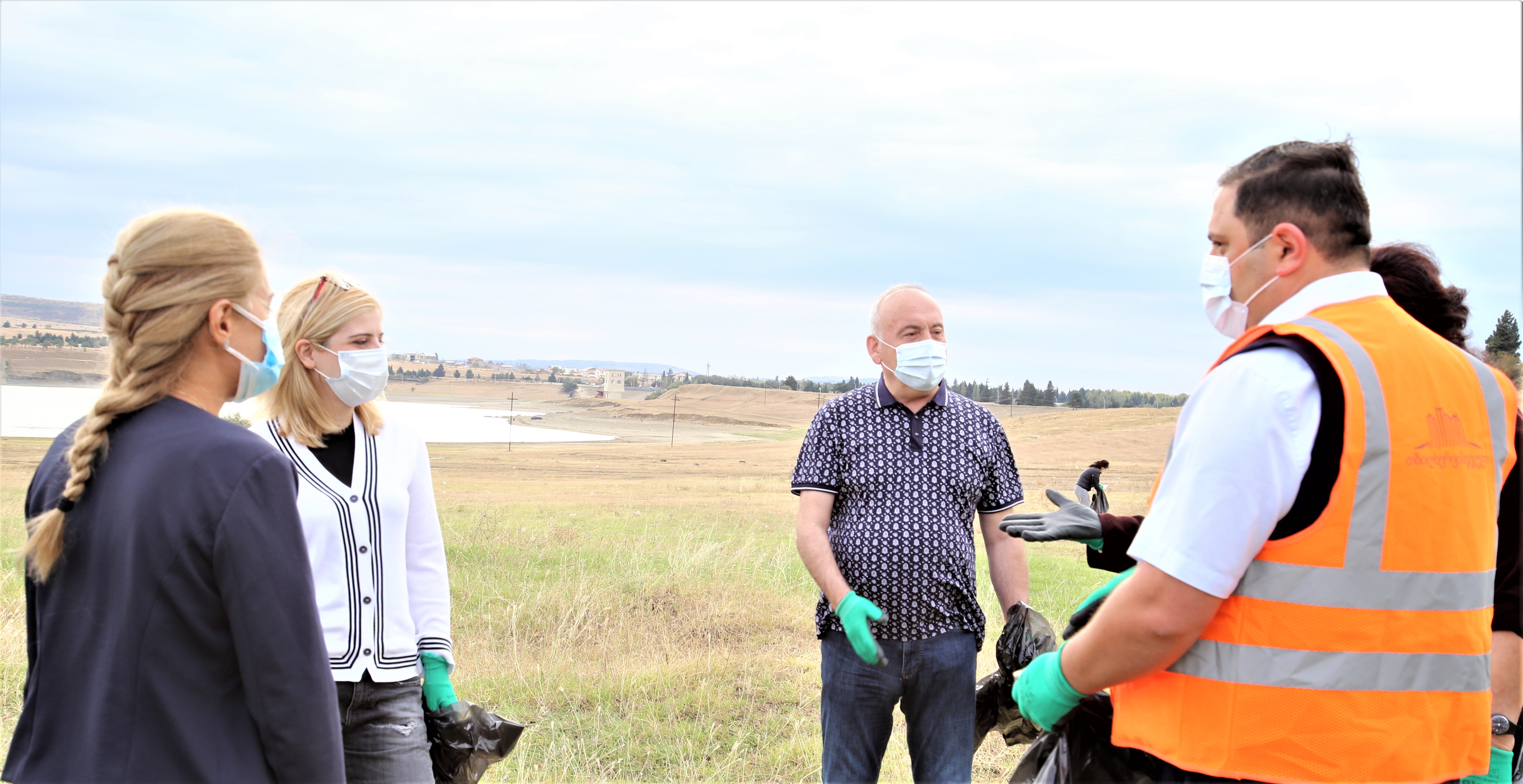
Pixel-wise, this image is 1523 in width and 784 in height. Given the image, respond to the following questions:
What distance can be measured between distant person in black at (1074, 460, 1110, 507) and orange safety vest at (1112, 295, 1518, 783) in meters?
1.22

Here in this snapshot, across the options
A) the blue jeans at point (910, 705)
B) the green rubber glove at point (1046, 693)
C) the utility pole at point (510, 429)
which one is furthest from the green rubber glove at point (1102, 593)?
the utility pole at point (510, 429)

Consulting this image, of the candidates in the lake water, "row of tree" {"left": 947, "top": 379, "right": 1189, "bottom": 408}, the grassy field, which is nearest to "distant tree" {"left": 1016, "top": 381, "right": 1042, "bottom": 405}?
"row of tree" {"left": 947, "top": 379, "right": 1189, "bottom": 408}

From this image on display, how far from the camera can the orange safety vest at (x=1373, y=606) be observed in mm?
1911

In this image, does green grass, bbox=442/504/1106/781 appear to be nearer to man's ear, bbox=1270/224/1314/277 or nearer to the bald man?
the bald man

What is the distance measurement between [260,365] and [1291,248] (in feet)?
7.73

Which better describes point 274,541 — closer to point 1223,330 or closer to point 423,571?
point 423,571

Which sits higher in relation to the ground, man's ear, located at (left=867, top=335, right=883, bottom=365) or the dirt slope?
man's ear, located at (left=867, top=335, right=883, bottom=365)

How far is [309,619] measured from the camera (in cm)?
191

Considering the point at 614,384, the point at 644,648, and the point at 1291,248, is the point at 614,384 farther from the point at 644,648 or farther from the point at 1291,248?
the point at 1291,248

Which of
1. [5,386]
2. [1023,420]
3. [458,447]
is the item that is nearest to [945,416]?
[458,447]

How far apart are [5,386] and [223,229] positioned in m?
90.6

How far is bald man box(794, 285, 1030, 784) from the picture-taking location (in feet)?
11.6

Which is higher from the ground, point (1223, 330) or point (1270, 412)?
point (1223, 330)

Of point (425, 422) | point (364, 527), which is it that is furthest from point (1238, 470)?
point (425, 422)
